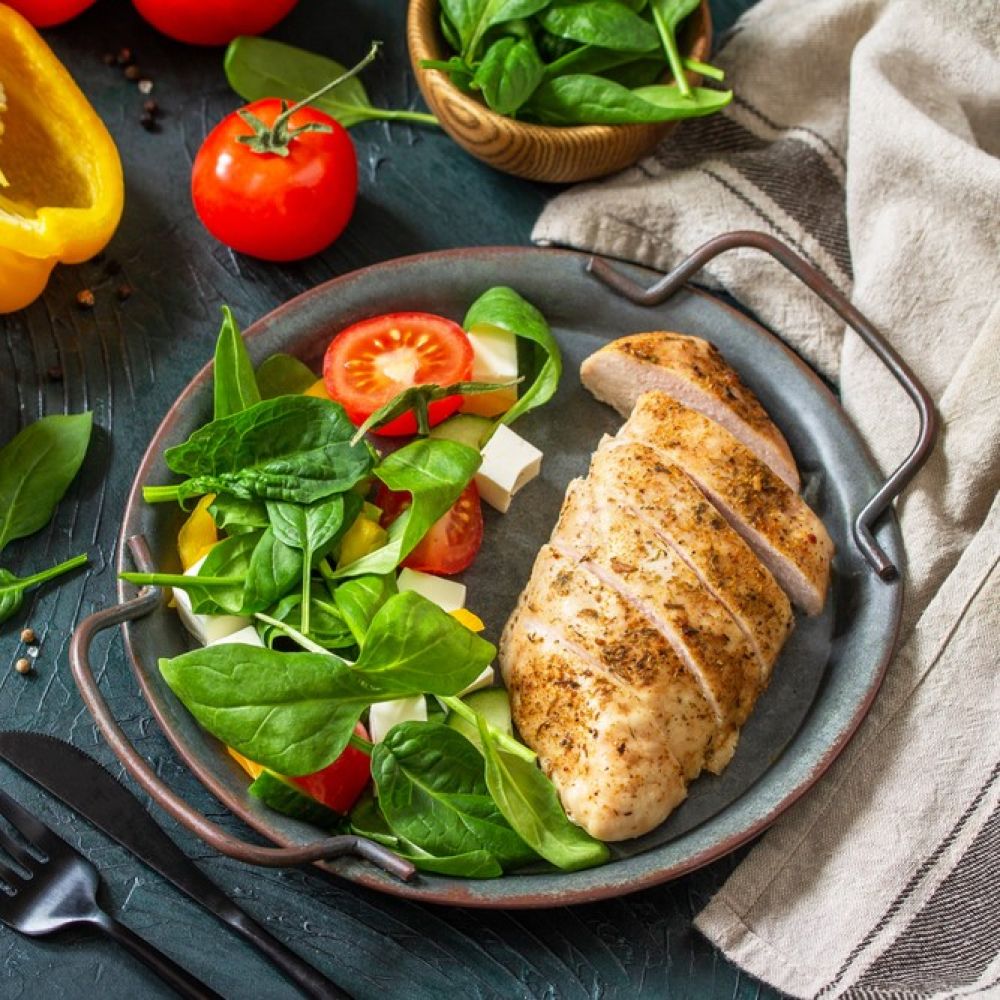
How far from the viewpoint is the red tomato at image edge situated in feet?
10.5

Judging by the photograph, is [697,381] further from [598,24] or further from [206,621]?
[206,621]

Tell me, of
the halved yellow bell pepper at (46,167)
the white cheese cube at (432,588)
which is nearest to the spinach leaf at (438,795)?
the white cheese cube at (432,588)

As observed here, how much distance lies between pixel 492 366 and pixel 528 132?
0.58 m

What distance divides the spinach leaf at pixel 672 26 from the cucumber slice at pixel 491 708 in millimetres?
1505

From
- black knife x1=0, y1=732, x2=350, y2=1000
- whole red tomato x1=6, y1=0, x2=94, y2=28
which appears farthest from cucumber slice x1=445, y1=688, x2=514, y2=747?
whole red tomato x1=6, y1=0, x2=94, y2=28

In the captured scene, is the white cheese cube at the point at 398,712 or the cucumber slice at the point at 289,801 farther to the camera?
the white cheese cube at the point at 398,712

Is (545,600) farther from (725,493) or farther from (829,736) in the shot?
(829,736)

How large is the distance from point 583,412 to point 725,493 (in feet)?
1.56

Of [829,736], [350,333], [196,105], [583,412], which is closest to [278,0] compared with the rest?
[196,105]

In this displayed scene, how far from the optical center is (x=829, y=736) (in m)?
2.84

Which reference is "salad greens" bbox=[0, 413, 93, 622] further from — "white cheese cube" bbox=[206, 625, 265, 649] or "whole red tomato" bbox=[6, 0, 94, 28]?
"whole red tomato" bbox=[6, 0, 94, 28]

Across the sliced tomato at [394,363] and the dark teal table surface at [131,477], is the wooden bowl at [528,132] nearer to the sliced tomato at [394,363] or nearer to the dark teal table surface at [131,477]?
the dark teal table surface at [131,477]

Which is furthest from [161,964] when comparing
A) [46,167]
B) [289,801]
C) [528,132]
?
[528,132]

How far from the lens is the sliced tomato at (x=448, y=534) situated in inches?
115
